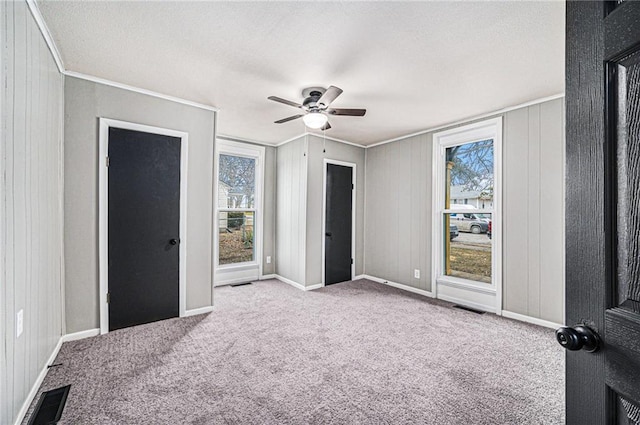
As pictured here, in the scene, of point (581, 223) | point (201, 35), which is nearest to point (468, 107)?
point (201, 35)

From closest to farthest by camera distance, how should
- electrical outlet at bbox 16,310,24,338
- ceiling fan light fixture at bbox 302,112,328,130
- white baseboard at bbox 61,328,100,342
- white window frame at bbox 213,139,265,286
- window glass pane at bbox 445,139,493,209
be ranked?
electrical outlet at bbox 16,310,24,338, white baseboard at bbox 61,328,100,342, ceiling fan light fixture at bbox 302,112,328,130, window glass pane at bbox 445,139,493,209, white window frame at bbox 213,139,265,286

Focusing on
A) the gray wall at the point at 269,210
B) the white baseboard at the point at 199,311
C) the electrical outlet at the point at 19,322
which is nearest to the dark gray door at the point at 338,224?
the gray wall at the point at 269,210

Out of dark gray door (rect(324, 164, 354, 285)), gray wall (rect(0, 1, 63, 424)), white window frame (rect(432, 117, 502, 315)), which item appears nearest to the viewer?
gray wall (rect(0, 1, 63, 424))

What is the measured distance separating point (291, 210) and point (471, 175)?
109 inches

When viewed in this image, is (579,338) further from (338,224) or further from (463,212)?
(338,224)

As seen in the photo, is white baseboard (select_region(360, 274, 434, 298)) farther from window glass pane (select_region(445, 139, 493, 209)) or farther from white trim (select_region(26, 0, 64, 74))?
white trim (select_region(26, 0, 64, 74))

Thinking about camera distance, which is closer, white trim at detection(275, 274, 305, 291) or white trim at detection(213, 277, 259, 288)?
white trim at detection(275, 274, 305, 291)

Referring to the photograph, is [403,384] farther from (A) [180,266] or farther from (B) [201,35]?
(B) [201,35]

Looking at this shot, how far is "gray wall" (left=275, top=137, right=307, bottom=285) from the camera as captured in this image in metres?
4.91

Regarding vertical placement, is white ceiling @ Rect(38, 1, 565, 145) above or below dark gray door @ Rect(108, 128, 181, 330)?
above

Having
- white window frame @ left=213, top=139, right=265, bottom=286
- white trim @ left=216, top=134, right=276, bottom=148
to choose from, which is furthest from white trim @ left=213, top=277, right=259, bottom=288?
white trim @ left=216, top=134, right=276, bottom=148

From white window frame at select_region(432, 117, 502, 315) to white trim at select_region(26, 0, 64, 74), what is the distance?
14.1 feet

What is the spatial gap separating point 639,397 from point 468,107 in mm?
3577

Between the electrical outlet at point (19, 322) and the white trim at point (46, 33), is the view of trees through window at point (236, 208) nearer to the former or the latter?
the white trim at point (46, 33)
